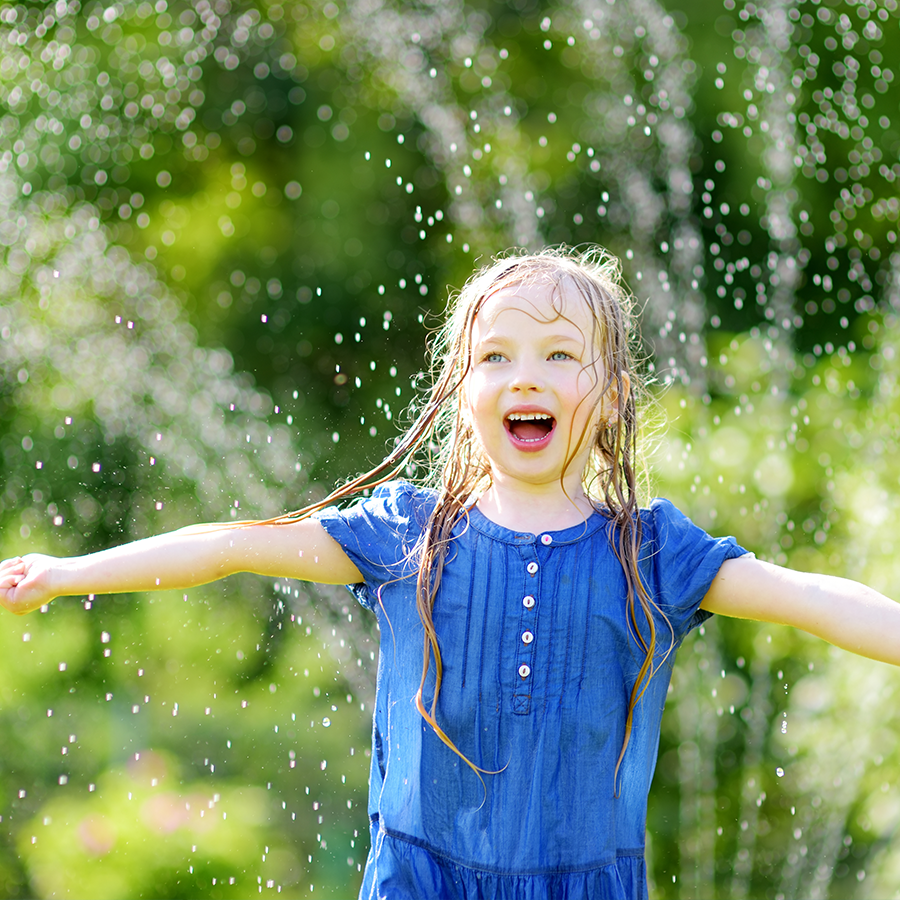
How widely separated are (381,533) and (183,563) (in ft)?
1.05

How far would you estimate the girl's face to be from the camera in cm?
191

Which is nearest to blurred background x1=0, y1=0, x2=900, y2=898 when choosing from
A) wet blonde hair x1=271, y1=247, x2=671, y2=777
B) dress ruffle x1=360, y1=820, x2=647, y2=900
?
wet blonde hair x1=271, y1=247, x2=671, y2=777

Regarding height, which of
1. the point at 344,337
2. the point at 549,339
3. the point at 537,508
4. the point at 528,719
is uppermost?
the point at 344,337

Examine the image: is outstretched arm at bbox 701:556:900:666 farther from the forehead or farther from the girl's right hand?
the girl's right hand

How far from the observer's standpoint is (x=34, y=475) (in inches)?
249

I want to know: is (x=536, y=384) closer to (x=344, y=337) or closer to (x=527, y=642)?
(x=527, y=642)

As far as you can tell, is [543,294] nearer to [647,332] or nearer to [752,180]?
[647,332]

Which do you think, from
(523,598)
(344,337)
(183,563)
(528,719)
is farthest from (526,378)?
(344,337)

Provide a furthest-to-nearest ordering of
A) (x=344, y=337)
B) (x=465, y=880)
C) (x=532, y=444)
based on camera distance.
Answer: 1. (x=344, y=337)
2. (x=532, y=444)
3. (x=465, y=880)

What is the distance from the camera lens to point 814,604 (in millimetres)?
1810

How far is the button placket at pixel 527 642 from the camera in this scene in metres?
1.83

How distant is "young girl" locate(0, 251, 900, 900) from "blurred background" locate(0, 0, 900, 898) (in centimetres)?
340

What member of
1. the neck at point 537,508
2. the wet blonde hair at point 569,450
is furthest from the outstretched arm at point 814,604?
the neck at point 537,508

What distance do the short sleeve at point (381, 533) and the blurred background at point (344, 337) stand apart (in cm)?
341
